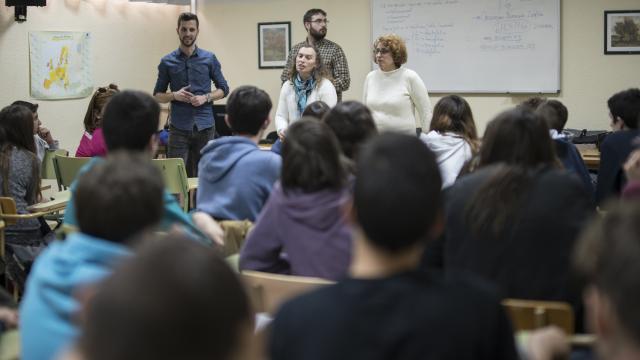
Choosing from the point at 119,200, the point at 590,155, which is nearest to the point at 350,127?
the point at 119,200

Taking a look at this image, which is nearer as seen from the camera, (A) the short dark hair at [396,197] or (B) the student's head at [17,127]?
(A) the short dark hair at [396,197]

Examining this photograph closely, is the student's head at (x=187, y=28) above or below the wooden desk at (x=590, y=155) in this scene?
above

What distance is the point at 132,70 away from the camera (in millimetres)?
8242

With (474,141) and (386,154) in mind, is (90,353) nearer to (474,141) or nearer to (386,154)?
(386,154)

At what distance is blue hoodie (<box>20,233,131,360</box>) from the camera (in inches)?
61.9

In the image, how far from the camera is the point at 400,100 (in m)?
5.47

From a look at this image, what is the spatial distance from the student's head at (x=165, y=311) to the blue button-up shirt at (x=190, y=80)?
537 centimetres

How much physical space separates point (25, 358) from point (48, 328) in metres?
0.10

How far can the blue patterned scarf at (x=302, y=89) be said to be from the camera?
5262 mm

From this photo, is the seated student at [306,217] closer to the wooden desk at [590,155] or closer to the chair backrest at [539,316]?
the chair backrest at [539,316]

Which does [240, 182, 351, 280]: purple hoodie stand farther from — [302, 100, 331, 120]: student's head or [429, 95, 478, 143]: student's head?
[429, 95, 478, 143]: student's head

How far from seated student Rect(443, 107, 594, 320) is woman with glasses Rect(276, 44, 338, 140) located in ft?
9.84

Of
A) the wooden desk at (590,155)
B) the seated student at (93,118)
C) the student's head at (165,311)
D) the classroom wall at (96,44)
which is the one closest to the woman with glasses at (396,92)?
the wooden desk at (590,155)

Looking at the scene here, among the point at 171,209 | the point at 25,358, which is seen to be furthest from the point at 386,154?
the point at 171,209
